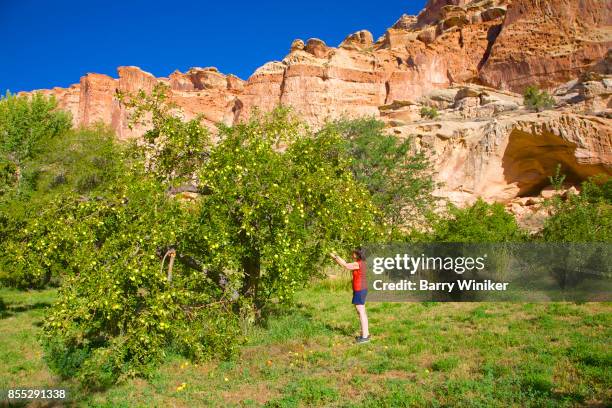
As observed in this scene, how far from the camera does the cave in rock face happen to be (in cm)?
3216

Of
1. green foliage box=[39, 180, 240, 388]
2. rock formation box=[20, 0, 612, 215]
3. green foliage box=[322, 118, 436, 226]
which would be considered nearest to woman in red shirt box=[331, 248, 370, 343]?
green foliage box=[39, 180, 240, 388]

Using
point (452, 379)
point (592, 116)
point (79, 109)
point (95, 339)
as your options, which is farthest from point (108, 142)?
point (79, 109)

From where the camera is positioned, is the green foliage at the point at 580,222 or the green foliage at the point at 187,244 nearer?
the green foliage at the point at 187,244

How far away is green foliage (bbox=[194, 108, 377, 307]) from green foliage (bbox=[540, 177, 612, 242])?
27.0ft

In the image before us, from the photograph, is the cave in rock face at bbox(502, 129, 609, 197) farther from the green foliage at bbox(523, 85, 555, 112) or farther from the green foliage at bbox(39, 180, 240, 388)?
the green foliage at bbox(39, 180, 240, 388)

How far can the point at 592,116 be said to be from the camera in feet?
103

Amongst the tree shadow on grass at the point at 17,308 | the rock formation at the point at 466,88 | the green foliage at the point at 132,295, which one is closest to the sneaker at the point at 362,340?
the green foliage at the point at 132,295

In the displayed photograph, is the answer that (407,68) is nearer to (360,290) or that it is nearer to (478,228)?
(478,228)

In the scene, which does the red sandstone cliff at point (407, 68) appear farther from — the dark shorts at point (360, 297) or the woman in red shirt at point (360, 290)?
the dark shorts at point (360, 297)

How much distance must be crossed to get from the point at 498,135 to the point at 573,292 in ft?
77.7

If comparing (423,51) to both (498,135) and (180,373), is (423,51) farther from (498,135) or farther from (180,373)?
(180,373)

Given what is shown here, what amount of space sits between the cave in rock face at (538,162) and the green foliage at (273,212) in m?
29.5

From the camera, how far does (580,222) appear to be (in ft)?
43.9

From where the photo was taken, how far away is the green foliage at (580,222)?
13.0 metres
